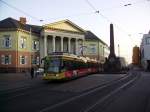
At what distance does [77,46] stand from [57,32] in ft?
32.6

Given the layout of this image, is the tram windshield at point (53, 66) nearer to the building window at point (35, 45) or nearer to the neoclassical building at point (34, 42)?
the neoclassical building at point (34, 42)

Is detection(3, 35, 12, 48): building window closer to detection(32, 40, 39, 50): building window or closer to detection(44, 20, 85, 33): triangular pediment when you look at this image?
detection(32, 40, 39, 50): building window

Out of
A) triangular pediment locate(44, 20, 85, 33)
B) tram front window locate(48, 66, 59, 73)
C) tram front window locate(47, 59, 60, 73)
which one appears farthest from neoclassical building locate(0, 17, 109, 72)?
tram front window locate(48, 66, 59, 73)

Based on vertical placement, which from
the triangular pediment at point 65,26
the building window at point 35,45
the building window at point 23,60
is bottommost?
the building window at point 23,60

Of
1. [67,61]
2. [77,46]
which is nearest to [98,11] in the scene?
[67,61]

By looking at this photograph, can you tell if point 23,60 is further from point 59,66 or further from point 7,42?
point 59,66

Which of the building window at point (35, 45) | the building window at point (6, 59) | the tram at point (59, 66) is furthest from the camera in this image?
the building window at point (35, 45)

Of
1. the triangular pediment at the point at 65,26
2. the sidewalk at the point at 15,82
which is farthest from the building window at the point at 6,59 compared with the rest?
the sidewalk at the point at 15,82

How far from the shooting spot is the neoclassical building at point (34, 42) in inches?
2650

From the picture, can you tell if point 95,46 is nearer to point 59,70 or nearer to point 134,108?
point 59,70

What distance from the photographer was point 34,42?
77438 mm

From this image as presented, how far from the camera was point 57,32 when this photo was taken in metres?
81.3

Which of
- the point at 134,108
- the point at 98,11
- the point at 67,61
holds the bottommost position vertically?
the point at 134,108

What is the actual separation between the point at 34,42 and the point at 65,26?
10.2 metres
